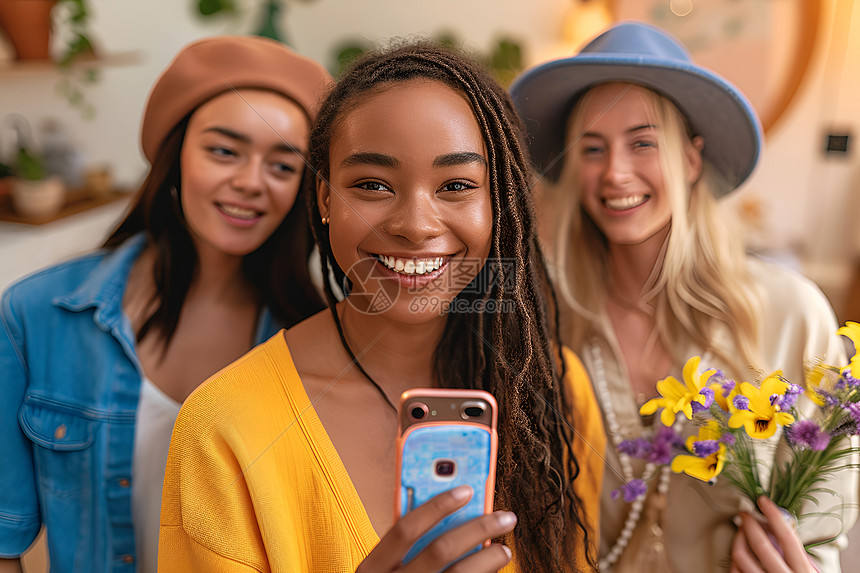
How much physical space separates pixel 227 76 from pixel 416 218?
0.29 meters

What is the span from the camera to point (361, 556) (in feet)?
1.60

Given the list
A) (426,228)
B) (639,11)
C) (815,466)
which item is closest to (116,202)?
(426,228)

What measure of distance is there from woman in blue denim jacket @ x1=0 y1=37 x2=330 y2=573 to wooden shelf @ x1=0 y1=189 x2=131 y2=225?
0.41ft

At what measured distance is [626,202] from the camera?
672 millimetres

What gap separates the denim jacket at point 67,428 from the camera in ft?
1.95

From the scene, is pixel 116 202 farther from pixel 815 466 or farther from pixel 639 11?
pixel 639 11

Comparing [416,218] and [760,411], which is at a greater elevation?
[416,218]

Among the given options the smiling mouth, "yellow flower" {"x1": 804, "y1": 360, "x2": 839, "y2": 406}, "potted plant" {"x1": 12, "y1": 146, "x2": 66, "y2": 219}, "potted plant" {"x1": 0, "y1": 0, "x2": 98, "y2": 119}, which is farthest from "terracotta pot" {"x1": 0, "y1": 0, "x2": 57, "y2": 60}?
"yellow flower" {"x1": 804, "y1": 360, "x2": 839, "y2": 406}

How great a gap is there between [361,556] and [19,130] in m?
0.63

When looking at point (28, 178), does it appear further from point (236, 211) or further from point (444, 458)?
point (444, 458)

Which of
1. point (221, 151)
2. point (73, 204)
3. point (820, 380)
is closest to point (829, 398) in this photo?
point (820, 380)

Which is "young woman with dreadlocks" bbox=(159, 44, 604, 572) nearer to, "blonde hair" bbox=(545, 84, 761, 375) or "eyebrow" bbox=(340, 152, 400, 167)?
"eyebrow" bbox=(340, 152, 400, 167)

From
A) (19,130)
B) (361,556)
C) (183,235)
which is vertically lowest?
(361,556)

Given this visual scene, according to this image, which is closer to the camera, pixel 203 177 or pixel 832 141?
pixel 203 177
